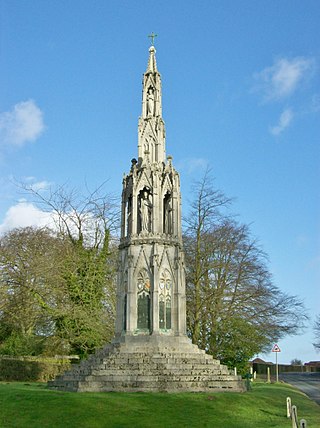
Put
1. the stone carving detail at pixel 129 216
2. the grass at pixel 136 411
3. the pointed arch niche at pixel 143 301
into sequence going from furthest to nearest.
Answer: the stone carving detail at pixel 129 216 → the pointed arch niche at pixel 143 301 → the grass at pixel 136 411

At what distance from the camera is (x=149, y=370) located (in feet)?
56.9

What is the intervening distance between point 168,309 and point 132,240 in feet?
10.6

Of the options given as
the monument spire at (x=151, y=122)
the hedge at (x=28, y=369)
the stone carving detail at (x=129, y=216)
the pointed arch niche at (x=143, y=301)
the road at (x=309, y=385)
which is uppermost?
the monument spire at (x=151, y=122)

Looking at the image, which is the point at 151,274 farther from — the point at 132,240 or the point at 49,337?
the point at 49,337

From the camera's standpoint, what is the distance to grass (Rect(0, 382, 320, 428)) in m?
13.0

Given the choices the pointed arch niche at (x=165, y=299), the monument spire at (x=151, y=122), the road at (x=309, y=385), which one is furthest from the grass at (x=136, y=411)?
the monument spire at (x=151, y=122)

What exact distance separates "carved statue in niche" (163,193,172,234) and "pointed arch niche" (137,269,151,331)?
2.61m

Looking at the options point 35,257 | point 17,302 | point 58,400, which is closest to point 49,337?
point 17,302

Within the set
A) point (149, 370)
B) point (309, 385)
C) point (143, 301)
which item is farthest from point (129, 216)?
point (309, 385)

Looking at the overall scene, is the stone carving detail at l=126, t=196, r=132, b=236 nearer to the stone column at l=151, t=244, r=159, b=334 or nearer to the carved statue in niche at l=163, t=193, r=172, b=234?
the carved statue in niche at l=163, t=193, r=172, b=234

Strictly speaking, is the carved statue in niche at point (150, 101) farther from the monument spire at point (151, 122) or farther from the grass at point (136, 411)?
the grass at point (136, 411)

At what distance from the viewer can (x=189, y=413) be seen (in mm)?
14109

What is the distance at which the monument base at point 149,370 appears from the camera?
1684 centimetres

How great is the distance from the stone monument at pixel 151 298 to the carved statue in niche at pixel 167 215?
36 mm
